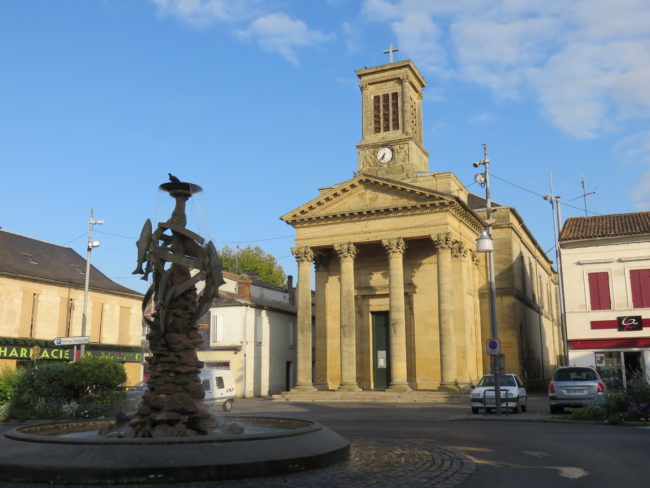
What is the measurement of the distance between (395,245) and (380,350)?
762 centimetres

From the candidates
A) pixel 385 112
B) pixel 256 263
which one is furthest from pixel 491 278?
pixel 256 263

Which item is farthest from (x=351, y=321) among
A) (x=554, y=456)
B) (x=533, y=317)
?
(x=554, y=456)

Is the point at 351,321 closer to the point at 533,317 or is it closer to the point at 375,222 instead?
the point at 375,222

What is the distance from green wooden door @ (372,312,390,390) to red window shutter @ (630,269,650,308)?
1484cm

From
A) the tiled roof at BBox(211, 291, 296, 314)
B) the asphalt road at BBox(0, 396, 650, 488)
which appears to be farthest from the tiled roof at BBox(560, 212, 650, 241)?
the tiled roof at BBox(211, 291, 296, 314)

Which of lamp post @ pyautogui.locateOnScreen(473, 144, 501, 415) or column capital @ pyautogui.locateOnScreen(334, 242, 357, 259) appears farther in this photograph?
column capital @ pyautogui.locateOnScreen(334, 242, 357, 259)

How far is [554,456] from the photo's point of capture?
11312 mm

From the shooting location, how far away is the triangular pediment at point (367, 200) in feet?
124

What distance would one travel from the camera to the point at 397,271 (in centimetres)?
Answer: 3756

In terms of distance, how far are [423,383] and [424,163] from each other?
17.1 m

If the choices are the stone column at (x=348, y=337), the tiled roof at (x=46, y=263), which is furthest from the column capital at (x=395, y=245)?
the tiled roof at (x=46, y=263)

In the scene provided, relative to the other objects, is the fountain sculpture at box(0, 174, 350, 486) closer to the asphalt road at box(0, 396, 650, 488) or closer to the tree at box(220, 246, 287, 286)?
the asphalt road at box(0, 396, 650, 488)

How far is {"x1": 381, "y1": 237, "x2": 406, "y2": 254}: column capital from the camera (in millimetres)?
37969

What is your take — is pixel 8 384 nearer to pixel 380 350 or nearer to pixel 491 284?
pixel 491 284
